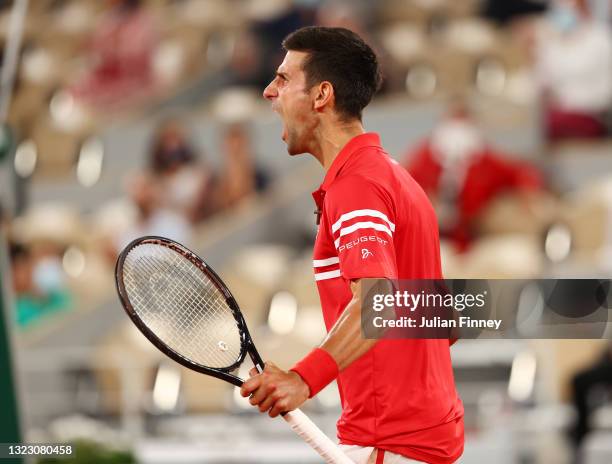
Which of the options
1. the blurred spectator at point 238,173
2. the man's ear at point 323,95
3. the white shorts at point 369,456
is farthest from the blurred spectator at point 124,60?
the white shorts at point 369,456

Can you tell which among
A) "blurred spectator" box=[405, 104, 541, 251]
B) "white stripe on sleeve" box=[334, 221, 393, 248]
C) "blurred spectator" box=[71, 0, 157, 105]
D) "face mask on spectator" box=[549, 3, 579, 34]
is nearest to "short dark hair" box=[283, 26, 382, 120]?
"white stripe on sleeve" box=[334, 221, 393, 248]

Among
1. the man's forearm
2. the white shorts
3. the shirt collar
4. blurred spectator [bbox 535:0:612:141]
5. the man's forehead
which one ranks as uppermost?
blurred spectator [bbox 535:0:612:141]

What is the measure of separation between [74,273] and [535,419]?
150 inches

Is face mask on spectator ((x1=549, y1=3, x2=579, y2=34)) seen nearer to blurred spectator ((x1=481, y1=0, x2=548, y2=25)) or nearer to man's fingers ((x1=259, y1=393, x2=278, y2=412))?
blurred spectator ((x1=481, y1=0, x2=548, y2=25))

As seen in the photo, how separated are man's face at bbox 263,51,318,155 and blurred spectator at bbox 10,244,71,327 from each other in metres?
5.51

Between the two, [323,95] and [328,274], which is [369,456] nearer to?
[328,274]

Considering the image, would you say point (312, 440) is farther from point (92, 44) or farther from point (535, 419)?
point (92, 44)

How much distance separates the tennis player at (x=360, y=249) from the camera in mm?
2514

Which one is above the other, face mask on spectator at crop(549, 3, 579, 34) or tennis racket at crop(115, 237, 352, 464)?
face mask on spectator at crop(549, 3, 579, 34)

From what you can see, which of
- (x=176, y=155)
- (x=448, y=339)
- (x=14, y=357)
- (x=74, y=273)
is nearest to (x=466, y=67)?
(x=176, y=155)

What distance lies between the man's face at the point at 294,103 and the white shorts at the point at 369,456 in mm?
604

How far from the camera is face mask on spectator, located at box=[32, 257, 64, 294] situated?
26.7 ft

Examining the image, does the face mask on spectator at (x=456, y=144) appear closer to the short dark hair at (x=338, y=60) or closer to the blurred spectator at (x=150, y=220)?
the blurred spectator at (x=150, y=220)

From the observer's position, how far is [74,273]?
8820 mm
